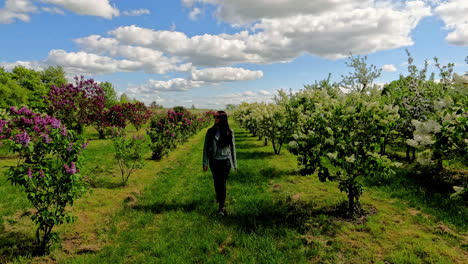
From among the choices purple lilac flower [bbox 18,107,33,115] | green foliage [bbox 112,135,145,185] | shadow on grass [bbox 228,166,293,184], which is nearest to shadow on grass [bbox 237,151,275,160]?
shadow on grass [bbox 228,166,293,184]

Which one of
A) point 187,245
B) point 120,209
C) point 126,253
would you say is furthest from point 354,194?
point 120,209

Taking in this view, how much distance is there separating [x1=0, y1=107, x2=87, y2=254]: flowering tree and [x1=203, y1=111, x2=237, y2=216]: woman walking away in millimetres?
2738

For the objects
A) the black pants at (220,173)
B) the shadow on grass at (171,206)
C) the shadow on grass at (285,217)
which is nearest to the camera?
the shadow on grass at (285,217)

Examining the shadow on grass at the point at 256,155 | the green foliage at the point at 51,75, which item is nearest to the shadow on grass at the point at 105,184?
the shadow on grass at the point at 256,155

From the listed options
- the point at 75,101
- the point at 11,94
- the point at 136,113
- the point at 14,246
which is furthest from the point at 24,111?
the point at 11,94

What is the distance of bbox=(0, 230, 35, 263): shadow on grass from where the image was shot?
4402mm

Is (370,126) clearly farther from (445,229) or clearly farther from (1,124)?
(1,124)

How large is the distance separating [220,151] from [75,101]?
46.4ft

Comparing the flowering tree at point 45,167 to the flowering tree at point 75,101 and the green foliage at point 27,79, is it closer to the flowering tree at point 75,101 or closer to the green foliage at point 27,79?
the flowering tree at point 75,101

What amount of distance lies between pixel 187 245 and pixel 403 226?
4.70 metres

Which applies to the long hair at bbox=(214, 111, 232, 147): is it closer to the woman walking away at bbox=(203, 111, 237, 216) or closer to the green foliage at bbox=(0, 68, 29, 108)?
the woman walking away at bbox=(203, 111, 237, 216)

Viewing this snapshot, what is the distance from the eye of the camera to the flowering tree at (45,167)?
411cm

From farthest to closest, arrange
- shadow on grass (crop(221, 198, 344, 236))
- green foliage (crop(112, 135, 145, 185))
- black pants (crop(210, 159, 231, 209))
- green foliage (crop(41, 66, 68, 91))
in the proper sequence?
green foliage (crop(41, 66, 68, 91)) < green foliage (crop(112, 135, 145, 185)) < black pants (crop(210, 159, 231, 209)) < shadow on grass (crop(221, 198, 344, 236))

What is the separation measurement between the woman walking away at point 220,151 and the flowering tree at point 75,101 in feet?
43.0
